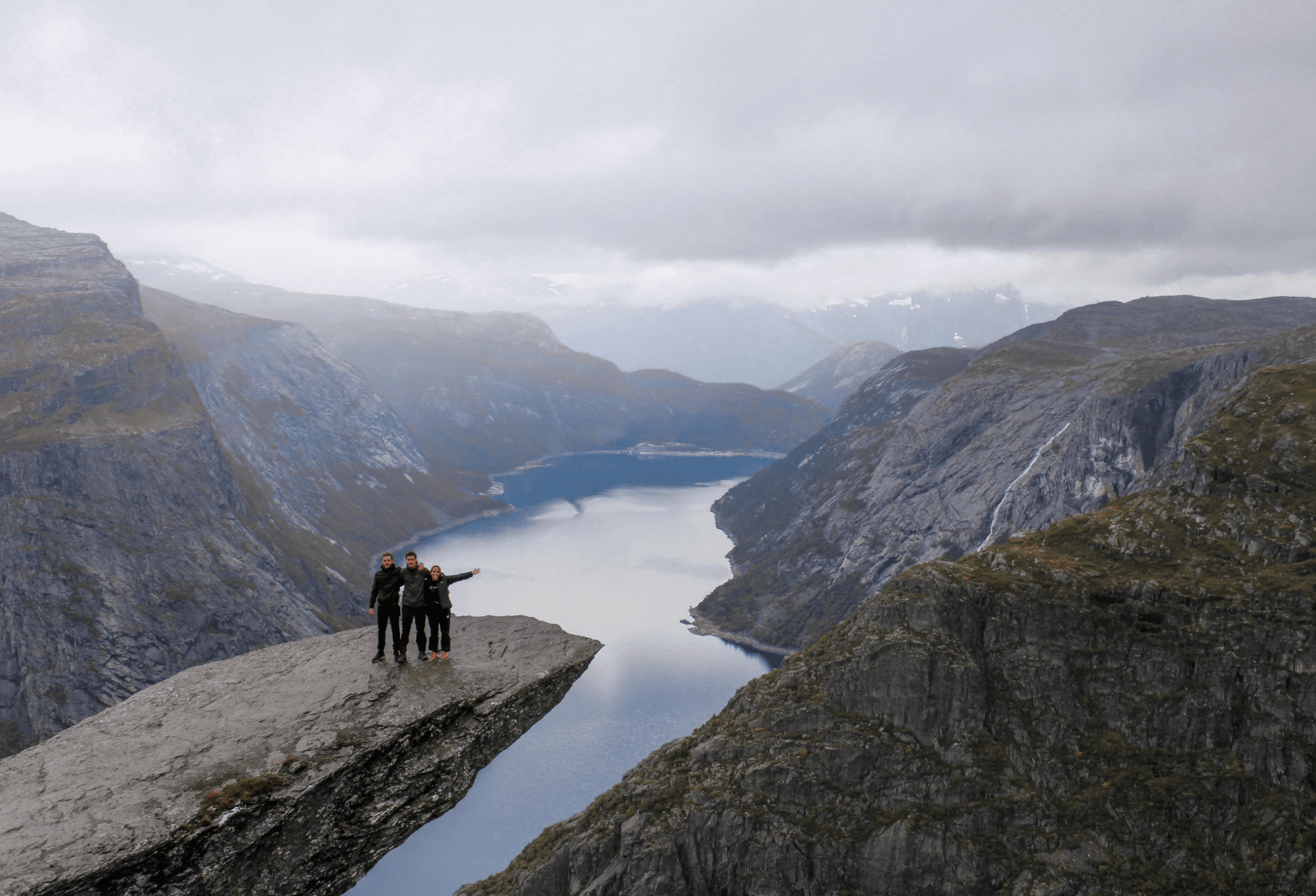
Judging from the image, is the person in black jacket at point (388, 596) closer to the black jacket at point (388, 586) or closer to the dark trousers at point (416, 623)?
the black jacket at point (388, 586)

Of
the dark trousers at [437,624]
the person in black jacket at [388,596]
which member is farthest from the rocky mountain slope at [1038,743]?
the person in black jacket at [388,596]

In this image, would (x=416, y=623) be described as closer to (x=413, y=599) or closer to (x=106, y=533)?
(x=413, y=599)

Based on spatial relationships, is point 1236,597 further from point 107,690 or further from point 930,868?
point 107,690

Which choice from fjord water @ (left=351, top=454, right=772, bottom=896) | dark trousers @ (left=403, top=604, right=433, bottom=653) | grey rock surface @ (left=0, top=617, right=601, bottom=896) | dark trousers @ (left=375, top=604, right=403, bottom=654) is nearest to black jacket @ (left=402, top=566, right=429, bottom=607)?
dark trousers @ (left=403, top=604, right=433, bottom=653)

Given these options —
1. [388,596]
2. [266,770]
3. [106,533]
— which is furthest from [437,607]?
[106,533]

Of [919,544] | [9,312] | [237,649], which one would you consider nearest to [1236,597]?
[919,544]
